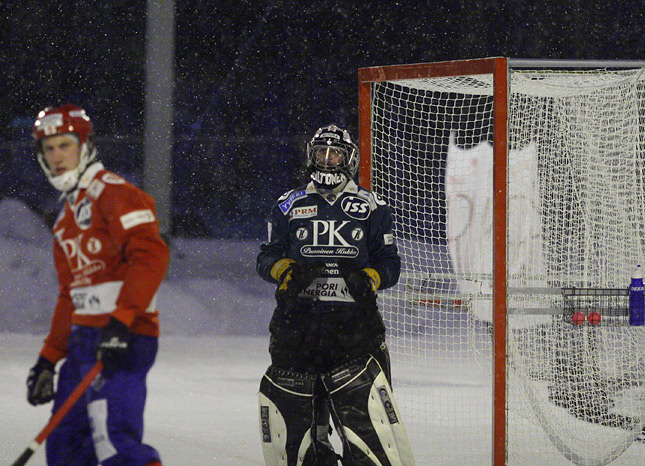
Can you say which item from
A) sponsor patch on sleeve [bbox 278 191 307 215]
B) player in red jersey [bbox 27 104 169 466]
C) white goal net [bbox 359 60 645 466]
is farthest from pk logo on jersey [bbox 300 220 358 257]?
white goal net [bbox 359 60 645 466]

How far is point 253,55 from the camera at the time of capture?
1666cm

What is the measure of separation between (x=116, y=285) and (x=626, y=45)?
14.8 metres

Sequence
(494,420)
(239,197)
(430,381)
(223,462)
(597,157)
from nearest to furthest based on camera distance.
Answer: (494,420)
(223,462)
(597,157)
(430,381)
(239,197)

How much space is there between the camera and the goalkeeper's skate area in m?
4.98

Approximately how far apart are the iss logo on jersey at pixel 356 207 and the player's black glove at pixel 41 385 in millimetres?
1276

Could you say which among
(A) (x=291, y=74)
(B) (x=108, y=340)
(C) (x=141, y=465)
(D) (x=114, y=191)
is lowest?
(C) (x=141, y=465)

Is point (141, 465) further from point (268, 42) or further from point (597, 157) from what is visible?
point (268, 42)

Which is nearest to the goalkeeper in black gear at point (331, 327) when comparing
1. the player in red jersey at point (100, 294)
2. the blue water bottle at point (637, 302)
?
the player in red jersey at point (100, 294)

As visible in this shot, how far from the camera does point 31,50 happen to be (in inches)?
646

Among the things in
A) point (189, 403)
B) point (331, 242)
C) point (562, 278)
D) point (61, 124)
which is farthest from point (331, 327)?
point (189, 403)

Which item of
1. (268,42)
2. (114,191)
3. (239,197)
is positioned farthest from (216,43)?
(114,191)

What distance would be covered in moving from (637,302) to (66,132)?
9.07 feet

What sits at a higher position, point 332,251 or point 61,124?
point 61,124

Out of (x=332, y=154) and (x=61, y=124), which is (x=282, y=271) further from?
(x=61, y=124)
